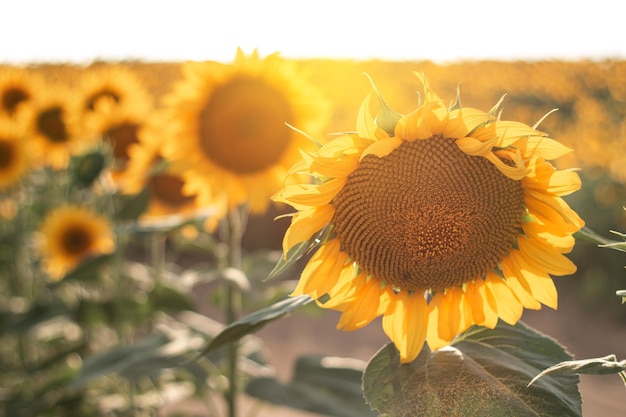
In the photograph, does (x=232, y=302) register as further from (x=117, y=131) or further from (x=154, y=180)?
(x=117, y=131)

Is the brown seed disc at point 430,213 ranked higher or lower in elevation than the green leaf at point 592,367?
higher


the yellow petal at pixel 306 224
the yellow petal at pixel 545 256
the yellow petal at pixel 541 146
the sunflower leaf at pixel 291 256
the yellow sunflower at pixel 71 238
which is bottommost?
the yellow sunflower at pixel 71 238

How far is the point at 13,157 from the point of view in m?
2.53

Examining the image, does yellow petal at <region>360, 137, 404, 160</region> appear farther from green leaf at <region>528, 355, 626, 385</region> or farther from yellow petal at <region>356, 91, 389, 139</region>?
green leaf at <region>528, 355, 626, 385</region>

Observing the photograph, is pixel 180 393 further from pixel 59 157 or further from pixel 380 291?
pixel 380 291

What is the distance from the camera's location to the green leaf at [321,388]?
4.05ft

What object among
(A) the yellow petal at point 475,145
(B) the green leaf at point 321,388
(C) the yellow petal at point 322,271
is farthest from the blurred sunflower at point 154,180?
(A) the yellow petal at point 475,145

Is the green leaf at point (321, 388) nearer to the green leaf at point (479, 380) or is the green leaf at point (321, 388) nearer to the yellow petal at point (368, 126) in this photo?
the green leaf at point (479, 380)

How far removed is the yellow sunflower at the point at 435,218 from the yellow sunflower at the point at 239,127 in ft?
3.22

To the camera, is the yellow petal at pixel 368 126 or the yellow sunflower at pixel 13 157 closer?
the yellow petal at pixel 368 126

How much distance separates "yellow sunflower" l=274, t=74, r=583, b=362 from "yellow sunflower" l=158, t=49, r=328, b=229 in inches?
38.6

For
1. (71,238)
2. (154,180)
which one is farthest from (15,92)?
(154,180)

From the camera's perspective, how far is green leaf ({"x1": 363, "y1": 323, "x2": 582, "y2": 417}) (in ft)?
1.89

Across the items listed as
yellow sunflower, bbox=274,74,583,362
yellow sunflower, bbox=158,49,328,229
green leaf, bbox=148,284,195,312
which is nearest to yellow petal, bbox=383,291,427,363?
yellow sunflower, bbox=274,74,583,362
